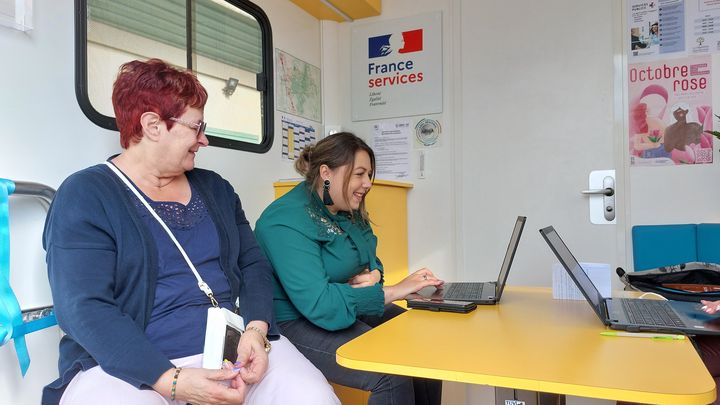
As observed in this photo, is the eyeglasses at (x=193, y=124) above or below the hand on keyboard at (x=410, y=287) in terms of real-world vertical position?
above

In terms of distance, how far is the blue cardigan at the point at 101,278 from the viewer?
4.26ft

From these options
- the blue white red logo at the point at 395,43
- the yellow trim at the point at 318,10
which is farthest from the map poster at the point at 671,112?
the yellow trim at the point at 318,10

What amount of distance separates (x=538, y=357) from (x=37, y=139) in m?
1.57

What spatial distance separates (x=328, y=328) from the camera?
1.78 m

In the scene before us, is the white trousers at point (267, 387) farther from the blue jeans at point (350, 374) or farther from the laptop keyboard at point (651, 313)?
the laptop keyboard at point (651, 313)

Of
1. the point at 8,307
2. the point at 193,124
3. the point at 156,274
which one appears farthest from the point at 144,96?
the point at 8,307

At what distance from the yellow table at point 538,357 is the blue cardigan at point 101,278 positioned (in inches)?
20.5

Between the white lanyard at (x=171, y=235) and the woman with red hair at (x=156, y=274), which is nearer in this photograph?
the woman with red hair at (x=156, y=274)

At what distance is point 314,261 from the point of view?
71.8 inches

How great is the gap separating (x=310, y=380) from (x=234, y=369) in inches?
9.5

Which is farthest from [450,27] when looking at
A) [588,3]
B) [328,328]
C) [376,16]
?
[328,328]

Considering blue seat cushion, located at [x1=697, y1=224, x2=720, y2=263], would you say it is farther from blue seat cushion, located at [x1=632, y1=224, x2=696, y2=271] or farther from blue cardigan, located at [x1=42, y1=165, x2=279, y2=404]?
blue cardigan, located at [x1=42, y1=165, x2=279, y2=404]

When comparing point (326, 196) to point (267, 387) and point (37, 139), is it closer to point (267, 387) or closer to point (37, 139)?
point (267, 387)

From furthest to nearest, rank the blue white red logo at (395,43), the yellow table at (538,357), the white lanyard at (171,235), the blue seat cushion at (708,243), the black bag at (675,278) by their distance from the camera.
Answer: the blue white red logo at (395,43) < the blue seat cushion at (708,243) < the black bag at (675,278) < the white lanyard at (171,235) < the yellow table at (538,357)
